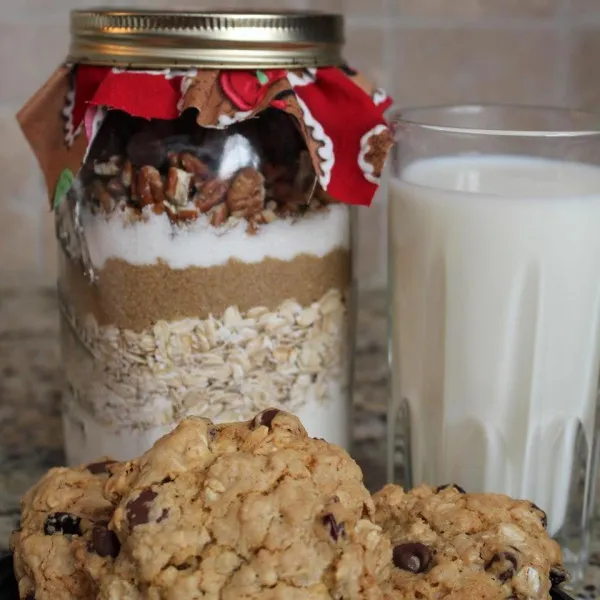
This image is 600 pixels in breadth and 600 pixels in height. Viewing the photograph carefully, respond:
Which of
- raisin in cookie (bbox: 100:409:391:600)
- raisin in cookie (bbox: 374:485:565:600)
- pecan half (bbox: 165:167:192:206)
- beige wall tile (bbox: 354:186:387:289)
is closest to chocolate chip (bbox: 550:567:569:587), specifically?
raisin in cookie (bbox: 374:485:565:600)

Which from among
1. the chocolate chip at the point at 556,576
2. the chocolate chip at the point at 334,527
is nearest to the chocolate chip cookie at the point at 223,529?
the chocolate chip at the point at 334,527

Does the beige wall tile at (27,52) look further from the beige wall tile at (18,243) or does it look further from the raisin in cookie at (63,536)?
the raisin in cookie at (63,536)

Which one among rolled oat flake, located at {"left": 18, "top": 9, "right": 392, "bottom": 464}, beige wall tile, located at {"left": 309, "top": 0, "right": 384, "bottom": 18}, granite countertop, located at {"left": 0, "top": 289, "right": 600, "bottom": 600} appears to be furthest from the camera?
beige wall tile, located at {"left": 309, "top": 0, "right": 384, "bottom": 18}

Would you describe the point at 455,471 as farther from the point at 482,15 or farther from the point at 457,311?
the point at 482,15

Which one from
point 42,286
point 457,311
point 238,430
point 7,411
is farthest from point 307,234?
point 42,286

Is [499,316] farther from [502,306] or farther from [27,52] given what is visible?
[27,52]

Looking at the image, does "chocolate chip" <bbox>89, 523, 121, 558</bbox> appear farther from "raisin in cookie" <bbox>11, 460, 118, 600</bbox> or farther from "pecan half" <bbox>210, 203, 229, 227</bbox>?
"pecan half" <bbox>210, 203, 229, 227</bbox>

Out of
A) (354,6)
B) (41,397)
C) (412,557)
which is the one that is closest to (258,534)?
(412,557)

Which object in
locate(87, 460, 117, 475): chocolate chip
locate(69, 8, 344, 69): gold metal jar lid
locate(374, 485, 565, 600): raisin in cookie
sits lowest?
locate(374, 485, 565, 600): raisin in cookie
